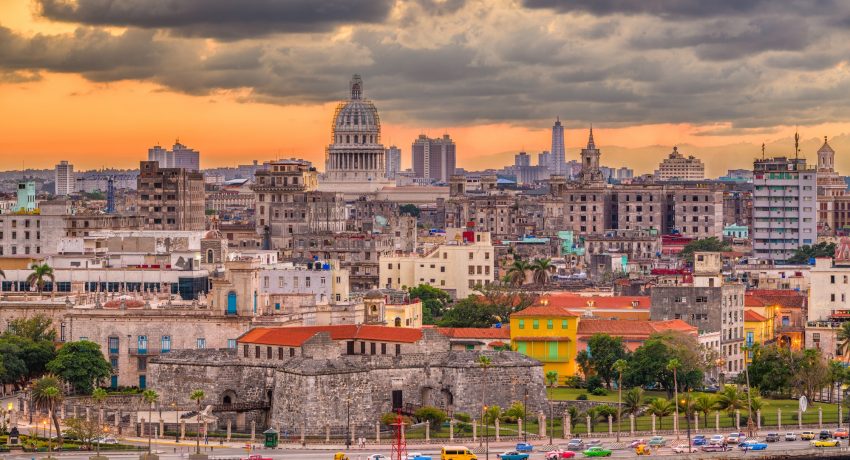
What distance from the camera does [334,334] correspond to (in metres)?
116

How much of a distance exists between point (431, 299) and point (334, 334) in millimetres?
57479

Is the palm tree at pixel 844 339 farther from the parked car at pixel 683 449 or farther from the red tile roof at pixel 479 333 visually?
the parked car at pixel 683 449

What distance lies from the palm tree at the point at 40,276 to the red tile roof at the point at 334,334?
35405 millimetres

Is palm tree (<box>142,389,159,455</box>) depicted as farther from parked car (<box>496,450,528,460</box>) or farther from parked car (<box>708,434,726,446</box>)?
parked car (<box>708,434,726,446</box>)

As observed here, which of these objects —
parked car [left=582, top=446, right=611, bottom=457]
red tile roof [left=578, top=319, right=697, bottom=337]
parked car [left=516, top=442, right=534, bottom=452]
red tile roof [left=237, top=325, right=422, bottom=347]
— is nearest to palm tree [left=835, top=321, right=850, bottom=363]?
red tile roof [left=578, top=319, right=697, bottom=337]

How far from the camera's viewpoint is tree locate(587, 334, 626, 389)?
12475 cm

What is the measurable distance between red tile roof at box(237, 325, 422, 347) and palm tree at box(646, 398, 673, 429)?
14.0m

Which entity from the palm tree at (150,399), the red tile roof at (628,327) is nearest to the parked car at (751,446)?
the red tile roof at (628,327)

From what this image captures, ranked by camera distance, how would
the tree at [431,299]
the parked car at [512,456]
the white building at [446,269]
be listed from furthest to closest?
the white building at [446,269] → the tree at [431,299] → the parked car at [512,456]

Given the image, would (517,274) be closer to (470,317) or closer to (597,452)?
(470,317)

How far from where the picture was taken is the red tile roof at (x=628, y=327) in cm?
13425

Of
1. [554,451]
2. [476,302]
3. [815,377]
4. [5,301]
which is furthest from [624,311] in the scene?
[554,451]

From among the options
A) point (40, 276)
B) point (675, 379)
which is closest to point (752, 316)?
point (675, 379)

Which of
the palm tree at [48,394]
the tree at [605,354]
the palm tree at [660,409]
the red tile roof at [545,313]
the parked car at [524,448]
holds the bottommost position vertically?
the parked car at [524,448]
